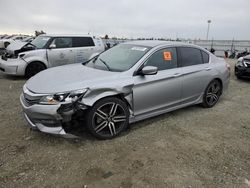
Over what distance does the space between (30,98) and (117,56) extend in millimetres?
1815

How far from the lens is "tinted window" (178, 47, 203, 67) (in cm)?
475

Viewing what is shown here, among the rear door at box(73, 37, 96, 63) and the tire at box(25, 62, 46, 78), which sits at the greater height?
the rear door at box(73, 37, 96, 63)

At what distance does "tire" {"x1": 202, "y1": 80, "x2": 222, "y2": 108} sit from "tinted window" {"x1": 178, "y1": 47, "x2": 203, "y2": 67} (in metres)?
0.63

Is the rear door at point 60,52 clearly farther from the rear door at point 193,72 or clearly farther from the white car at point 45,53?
the rear door at point 193,72

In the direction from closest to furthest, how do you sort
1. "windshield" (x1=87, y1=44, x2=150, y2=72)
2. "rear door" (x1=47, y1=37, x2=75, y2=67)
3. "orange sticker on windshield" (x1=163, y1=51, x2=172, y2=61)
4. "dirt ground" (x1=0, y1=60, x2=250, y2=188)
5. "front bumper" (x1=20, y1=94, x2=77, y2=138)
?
"dirt ground" (x1=0, y1=60, x2=250, y2=188) < "front bumper" (x1=20, y1=94, x2=77, y2=138) < "windshield" (x1=87, y1=44, x2=150, y2=72) < "orange sticker on windshield" (x1=163, y1=51, x2=172, y2=61) < "rear door" (x1=47, y1=37, x2=75, y2=67)

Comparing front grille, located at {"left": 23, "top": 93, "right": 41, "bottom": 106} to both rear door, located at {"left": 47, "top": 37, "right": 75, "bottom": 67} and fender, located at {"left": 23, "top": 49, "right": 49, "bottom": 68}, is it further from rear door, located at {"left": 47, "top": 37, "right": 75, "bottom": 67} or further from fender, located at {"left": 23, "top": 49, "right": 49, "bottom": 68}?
rear door, located at {"left": 47, "top": 37, "right": 75, "bottom": 67}

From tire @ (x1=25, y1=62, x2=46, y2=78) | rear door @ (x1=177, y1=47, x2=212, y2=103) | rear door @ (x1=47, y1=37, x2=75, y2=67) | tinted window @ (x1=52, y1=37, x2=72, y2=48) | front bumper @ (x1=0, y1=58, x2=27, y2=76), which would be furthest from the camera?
tinted window @ (x1=52, y1=37, x2=72, y2=48)

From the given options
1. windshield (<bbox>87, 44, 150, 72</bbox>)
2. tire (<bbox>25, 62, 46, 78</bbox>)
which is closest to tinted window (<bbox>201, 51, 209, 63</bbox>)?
windshield (<bbox>87, 44, 150, 72</bbox>)

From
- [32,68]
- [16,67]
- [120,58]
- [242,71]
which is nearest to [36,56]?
[32,68]

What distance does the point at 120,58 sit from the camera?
4406 mm

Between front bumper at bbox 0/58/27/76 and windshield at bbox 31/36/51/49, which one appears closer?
front bumper at bbox 0/58/27/76

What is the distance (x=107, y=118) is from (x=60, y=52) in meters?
5.33

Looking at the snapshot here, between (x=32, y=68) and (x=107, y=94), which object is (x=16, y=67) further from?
(x=107, y=94)

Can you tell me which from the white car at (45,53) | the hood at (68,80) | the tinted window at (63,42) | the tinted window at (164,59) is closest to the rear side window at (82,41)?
the white car at (45,53)
